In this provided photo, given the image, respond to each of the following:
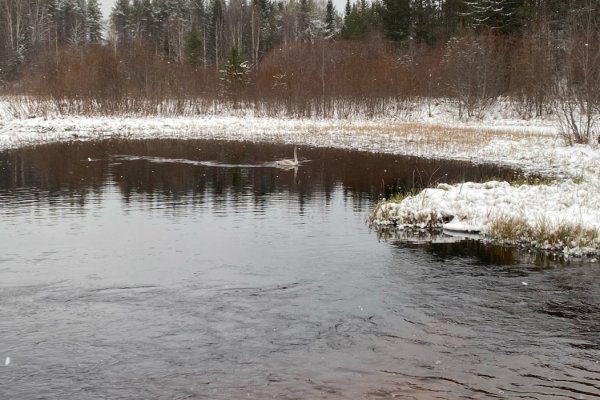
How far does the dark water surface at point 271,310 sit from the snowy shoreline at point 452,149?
1.36 metres

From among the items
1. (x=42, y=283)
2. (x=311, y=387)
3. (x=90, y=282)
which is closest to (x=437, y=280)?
(x=311, y=387)

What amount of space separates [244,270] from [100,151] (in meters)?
21.4

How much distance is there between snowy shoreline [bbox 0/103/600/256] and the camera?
14531 millimetres

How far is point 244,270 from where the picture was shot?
37.0 feet

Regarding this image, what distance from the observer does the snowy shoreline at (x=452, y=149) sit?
47.7ft

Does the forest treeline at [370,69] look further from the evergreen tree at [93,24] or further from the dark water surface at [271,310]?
the evergreen tree at [93,24]

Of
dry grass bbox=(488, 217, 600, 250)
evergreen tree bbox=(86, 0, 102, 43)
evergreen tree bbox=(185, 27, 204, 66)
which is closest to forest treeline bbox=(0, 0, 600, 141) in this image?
evergreen tree bbox=(185, 27, 204, 66)

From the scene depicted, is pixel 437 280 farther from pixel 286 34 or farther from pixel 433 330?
pixel 286 34

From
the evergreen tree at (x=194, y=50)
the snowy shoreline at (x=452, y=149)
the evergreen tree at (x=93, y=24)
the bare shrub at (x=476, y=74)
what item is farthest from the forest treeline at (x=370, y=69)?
the evergreen tree at (x=93, y=24)

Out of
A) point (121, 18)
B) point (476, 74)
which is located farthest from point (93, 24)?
point (476, 74)

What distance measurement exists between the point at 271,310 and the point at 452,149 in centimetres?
2294

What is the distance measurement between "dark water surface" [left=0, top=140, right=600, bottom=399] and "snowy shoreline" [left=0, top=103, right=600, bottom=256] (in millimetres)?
1360

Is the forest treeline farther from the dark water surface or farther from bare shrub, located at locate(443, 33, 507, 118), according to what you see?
the dark water surface

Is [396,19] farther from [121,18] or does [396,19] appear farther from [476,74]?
[121,18]
